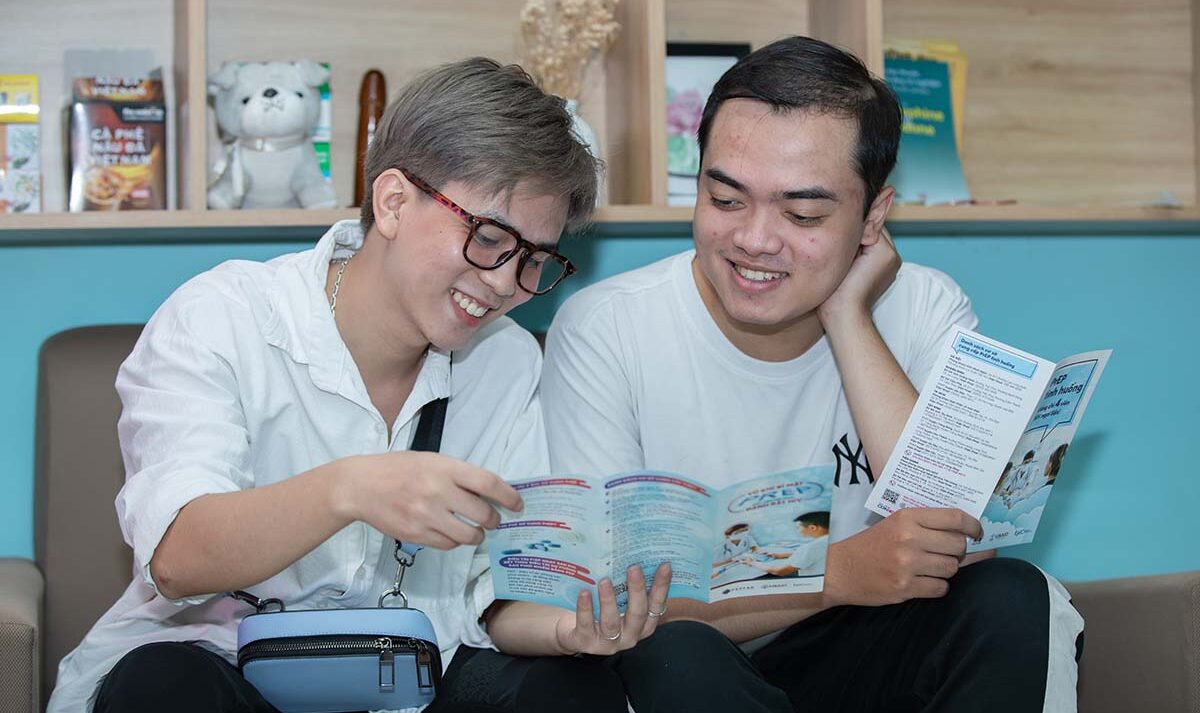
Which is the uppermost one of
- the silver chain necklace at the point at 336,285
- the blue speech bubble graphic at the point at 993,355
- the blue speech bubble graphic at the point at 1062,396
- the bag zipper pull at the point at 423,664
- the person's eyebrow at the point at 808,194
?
the person's eyebrow at the point at 808,194

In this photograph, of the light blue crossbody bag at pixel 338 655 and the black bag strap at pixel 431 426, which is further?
the black bag strap at pixel 431 426

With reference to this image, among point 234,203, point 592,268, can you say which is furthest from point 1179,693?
point 234,203

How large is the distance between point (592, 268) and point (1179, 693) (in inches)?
48.7

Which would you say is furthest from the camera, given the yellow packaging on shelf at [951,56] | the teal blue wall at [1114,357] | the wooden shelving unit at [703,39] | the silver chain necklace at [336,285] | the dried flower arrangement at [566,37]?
the teal blue wall at [1114,357]

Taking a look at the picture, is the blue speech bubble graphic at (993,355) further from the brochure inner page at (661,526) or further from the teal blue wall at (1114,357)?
the teal blue wall at (1114,357)

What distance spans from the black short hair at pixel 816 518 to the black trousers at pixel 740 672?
0.19m

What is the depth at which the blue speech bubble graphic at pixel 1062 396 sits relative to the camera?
62.5 inches

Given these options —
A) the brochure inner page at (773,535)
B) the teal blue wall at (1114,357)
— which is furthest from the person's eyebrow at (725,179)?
the teal blue wall at (1114,357)

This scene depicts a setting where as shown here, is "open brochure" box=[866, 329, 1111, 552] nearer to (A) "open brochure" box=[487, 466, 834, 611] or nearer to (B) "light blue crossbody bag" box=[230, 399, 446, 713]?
(A) "open brochure" box=[487, 466, 834, 611]

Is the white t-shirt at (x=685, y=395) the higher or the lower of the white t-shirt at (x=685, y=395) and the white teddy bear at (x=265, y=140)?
the lower

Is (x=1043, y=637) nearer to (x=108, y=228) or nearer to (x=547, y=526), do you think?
(x=547, y=526)

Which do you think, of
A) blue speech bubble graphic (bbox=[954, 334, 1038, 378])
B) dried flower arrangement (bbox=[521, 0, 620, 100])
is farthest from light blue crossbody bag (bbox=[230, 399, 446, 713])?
dried flower arrangement (bbox=[521, 0, 620, 100])

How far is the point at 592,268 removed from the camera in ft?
7.74

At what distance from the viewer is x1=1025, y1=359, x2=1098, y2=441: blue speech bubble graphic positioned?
159 cm
